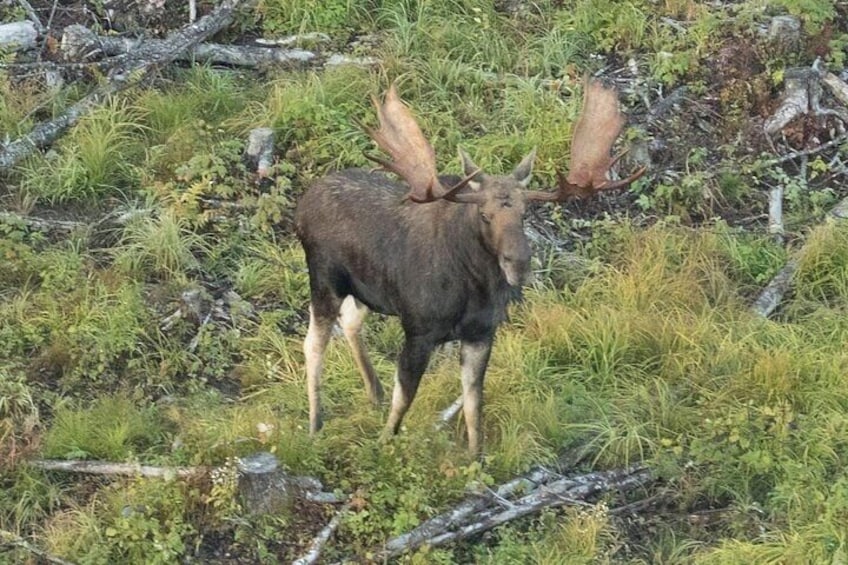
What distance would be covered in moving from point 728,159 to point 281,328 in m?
3.55

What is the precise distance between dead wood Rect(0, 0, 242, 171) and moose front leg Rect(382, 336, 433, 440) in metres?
3.80

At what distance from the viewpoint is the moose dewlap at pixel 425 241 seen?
5.63 m

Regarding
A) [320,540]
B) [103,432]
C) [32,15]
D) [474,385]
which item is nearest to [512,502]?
[474,385]

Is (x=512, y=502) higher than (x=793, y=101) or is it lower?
lower

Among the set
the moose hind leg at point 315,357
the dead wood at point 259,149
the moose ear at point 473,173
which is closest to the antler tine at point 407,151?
the moose ear at point 473,173

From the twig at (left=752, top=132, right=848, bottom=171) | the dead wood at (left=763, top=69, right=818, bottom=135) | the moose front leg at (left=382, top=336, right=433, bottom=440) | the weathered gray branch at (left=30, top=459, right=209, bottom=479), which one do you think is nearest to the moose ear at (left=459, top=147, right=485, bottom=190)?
the moose front leg at (left=382, top=336, right=433, bottom=440)

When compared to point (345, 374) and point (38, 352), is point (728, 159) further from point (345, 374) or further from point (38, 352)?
point (38, 352)

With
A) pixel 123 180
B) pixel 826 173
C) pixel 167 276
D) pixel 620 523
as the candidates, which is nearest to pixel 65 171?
pixel 123 180

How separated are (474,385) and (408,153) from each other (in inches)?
47.6

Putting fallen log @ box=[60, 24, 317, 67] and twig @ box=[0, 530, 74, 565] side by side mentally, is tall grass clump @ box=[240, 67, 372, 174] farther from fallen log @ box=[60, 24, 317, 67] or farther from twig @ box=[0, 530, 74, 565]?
twig @ box=[0, 530, 74, 565]

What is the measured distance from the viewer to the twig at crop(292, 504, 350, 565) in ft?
19.0

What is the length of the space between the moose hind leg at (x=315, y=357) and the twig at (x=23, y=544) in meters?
1.46

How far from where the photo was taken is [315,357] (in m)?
6.71

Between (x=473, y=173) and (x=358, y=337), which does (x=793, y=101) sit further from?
(x=473, y=173)
